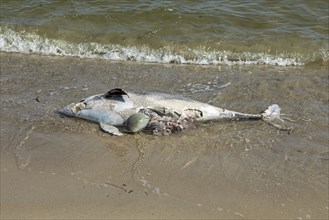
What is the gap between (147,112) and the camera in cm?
598

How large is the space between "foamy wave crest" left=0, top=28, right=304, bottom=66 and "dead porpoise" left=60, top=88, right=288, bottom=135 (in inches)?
110

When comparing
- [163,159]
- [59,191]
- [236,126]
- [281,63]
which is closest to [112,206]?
[59,191]

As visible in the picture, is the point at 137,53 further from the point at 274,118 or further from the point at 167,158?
the point at 167,158

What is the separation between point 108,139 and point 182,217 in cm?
173

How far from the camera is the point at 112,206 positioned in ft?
14.6

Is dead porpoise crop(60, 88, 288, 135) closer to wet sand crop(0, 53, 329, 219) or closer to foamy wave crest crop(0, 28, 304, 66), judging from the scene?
wet sand crop(0, 53, 329, 219)

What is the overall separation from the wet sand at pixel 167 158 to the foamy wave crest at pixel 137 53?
128cm

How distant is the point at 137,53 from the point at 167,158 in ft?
13.6

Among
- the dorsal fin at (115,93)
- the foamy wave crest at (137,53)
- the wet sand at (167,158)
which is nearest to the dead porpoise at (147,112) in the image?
the dorsal fin at (115,93)

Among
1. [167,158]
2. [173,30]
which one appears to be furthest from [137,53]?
[167,158]

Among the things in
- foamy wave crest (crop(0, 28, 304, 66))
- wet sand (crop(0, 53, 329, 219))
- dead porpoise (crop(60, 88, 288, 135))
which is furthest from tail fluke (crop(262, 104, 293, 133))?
foamy wave crest (crop(0, 28, 304, 66))

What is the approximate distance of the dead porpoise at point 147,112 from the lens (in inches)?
231

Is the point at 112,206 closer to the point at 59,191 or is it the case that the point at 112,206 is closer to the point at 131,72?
the point at 59,191

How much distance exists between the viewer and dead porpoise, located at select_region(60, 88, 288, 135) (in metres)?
5.86
